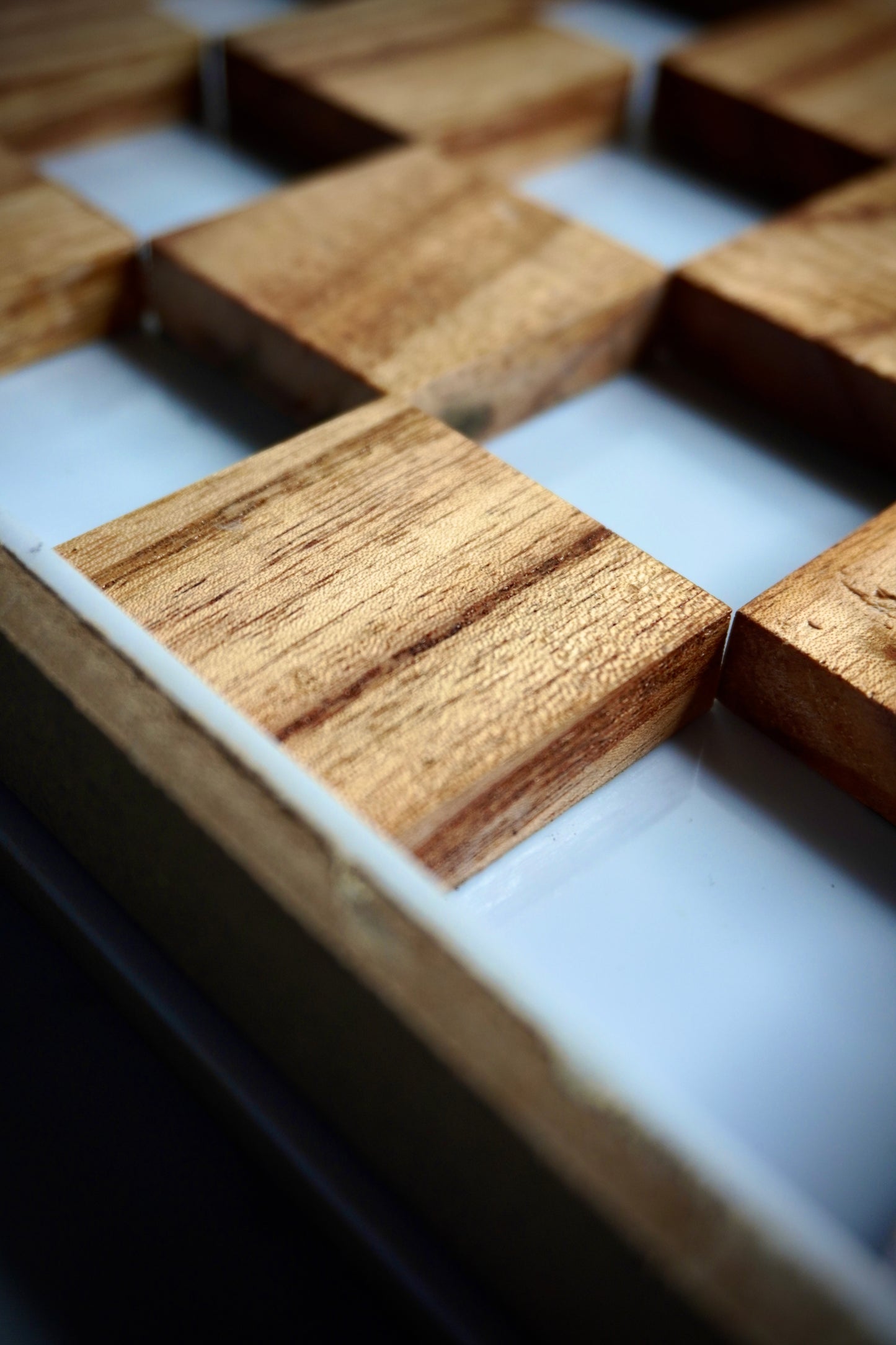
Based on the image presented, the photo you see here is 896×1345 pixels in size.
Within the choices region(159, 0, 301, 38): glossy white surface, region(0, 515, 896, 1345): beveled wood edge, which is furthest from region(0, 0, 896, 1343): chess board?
region(159, 0, 301, 38): glossy white surface

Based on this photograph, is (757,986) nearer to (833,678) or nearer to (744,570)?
(833,678)

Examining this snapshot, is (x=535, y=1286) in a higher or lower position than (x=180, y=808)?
lower

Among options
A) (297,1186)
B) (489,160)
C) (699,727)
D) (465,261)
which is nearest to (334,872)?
(297,1186)

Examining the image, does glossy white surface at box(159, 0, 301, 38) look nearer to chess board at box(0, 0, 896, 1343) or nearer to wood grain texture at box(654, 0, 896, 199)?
chess board at box(0, 0, 896, 1343)

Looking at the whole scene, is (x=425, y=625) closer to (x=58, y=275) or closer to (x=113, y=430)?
(x=113, y=430)

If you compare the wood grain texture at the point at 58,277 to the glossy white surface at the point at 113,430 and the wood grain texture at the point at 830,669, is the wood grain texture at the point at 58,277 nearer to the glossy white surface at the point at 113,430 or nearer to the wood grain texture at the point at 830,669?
the glossy white surface at the point at 113,430

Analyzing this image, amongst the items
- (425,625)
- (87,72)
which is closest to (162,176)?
(87,72)
